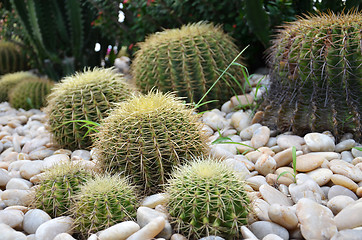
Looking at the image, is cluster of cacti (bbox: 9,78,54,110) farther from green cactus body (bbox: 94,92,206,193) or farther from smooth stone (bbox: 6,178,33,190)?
green cactus body (bbox: 94,92,206,193)

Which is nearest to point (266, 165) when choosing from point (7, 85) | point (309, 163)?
point (309, 163)

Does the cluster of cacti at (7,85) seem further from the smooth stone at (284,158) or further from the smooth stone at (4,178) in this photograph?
the smooth stone at (284,158)

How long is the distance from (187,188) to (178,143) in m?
0.47

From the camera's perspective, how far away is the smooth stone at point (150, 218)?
74.4 inches

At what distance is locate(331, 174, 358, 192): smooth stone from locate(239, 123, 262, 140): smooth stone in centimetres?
95

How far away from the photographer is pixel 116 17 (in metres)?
5.53

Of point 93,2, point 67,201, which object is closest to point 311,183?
point 67,201

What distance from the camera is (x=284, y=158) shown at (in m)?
2.57

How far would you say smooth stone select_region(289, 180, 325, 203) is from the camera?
2.17 metres

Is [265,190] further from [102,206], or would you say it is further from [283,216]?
[102,206]

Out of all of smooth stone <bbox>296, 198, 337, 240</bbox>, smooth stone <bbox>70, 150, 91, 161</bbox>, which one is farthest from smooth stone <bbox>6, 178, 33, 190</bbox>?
A: smooth stone <bbox>296, 198, 337, 240</bbox>

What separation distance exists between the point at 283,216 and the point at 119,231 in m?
0.75

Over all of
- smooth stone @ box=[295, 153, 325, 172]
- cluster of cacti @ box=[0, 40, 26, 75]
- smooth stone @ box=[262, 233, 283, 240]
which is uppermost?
cluster of cacti @ box=[0, 40, 26, 75]

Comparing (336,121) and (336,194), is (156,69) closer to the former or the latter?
(336,121)
